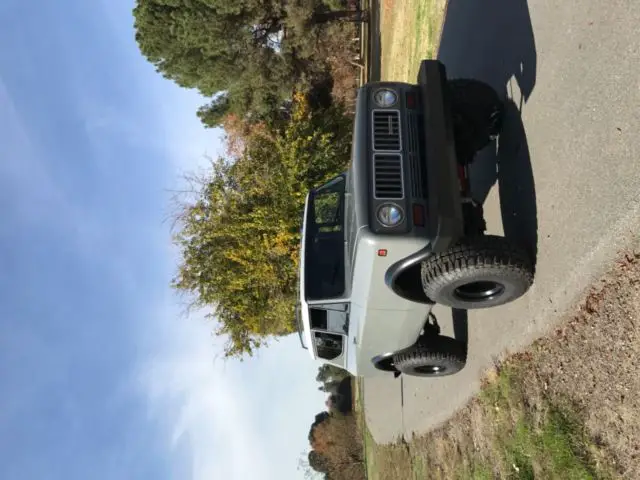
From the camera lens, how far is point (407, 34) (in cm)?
1628

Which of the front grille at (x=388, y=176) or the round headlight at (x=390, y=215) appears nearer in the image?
the round headlight at (x=390, y=215)

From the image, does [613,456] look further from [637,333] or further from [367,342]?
[367,342]

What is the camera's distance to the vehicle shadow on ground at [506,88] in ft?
22.7

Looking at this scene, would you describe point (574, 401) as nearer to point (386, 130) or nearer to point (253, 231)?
point (386, 130)

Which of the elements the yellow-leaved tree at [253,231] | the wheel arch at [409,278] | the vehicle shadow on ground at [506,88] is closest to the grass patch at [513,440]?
the wheel arch at [409,278]

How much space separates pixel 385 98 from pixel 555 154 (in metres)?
1.99

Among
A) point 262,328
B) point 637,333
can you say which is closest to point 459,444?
point 637,333

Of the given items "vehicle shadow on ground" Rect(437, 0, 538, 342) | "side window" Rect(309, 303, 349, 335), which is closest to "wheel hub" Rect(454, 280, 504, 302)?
"vehicle shadow on ground" Rect(437, 0, 538, 342)

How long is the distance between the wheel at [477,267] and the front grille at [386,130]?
4.35 feet

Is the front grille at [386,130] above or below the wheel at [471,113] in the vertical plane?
below

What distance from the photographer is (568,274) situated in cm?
561

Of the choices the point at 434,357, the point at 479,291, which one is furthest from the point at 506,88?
the point at 434,357

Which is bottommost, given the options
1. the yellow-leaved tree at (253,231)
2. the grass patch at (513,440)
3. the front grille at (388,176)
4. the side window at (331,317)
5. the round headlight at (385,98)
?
the grass patch at (513,440)

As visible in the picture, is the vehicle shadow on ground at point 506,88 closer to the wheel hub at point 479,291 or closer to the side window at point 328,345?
the wheel hub at point 479,291
